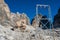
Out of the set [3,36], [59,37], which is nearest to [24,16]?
[59,37]

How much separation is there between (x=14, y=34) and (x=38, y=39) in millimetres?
2767

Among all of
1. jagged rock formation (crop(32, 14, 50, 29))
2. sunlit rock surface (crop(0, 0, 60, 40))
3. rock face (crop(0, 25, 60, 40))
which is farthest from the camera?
jagged rock formation (crop(32, 14, 50, 29))

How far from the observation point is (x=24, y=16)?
42.9 m

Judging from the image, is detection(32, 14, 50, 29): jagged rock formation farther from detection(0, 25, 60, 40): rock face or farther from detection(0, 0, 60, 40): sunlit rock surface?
detection(0, 25, 60, 40): rock face

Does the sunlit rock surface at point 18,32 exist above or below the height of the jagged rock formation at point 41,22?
below

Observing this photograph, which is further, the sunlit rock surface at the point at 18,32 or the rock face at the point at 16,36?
the sunlit rock surface at the point at 18,32

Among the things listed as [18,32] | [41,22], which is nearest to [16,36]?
[18,32]

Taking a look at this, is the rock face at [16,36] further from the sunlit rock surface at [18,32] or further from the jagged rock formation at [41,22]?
the jagged rock formation at [41,22]

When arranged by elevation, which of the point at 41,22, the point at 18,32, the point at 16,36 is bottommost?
the point at 16,36

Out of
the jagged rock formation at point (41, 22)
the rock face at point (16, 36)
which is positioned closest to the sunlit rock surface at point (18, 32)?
the rock face at point (16, 36)

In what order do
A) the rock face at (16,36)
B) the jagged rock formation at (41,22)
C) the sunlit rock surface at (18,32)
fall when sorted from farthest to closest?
the jagged rock formation at (41,22) < the sunlit rock surface at (18,32) < the rock face at (16,36)

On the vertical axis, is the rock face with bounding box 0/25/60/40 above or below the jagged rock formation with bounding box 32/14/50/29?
below

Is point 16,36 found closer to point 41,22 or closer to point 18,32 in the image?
point 18,32

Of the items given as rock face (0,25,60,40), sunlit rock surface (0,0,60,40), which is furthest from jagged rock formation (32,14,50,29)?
rock face (0,25,60,40)
